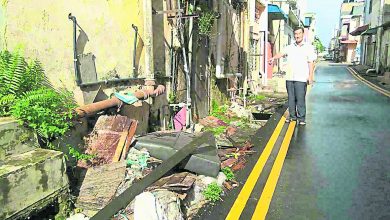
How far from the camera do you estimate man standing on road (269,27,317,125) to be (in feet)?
31.6

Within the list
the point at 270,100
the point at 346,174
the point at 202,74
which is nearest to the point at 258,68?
the point at 270,100

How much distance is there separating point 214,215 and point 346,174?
8.20 ft

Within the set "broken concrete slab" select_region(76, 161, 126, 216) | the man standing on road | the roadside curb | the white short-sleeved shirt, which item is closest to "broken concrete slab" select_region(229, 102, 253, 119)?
the man standing on road

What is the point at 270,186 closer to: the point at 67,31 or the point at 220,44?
the point at 67,31

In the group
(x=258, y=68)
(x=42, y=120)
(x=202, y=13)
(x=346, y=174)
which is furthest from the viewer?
(x=258, y=68)

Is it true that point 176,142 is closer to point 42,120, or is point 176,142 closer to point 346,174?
point 42,120

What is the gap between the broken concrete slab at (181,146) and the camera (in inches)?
225

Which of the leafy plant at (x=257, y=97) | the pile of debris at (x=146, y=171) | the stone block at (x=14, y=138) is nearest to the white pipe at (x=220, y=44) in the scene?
the leafy plant at (x=257, y=97)

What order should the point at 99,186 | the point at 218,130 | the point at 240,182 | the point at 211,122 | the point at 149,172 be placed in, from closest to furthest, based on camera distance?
the point at 99,186 < the point at 149,172 < the point at 240,182 < the point at 218,130 < the point at 211,122

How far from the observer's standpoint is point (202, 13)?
10.4m

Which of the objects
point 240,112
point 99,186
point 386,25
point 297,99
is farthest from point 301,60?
point 386,25

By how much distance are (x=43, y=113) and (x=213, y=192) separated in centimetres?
252

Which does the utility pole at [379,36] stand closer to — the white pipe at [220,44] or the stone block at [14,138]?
the white pipe at [220,44]

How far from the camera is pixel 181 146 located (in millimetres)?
6004
